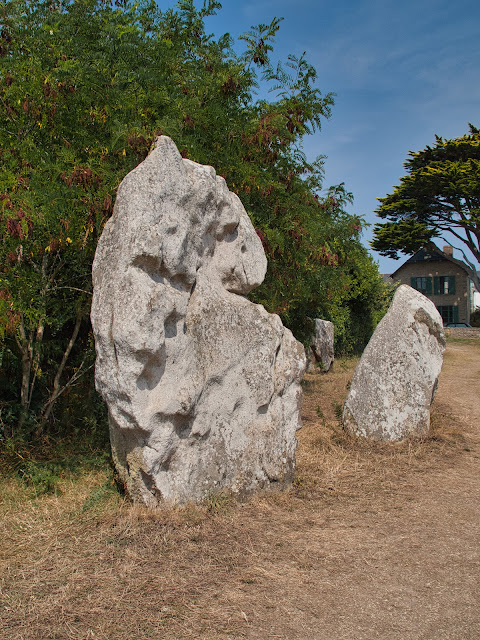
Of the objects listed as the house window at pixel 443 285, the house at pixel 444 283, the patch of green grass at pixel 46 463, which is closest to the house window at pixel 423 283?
the house at pixel 444 283

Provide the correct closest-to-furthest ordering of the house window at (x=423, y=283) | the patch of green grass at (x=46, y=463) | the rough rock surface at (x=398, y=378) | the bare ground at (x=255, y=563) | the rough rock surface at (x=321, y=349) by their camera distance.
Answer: the bare ground at (x=255, y=563)
the patch of green grass at (x=46, y=463)
the rough rock surface at (x=398, y=378)
the rough rock surface at (x=321, y=349)
the house window at (x=423, y=283)

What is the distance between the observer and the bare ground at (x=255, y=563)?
3.33m

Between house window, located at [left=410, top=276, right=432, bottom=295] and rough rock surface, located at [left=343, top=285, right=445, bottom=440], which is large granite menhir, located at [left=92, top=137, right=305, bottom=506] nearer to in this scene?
rough rock surface, located at [left=343, top=285, right=445, bottom=440]

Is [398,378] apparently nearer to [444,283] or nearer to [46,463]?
[46,463]

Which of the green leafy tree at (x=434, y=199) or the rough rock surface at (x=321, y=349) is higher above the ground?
the green leafy tree at (x=434, y=199)

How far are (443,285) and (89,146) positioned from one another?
1428 inches

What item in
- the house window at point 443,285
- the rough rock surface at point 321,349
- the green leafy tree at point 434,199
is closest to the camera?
the rough rock surface at point 321,349

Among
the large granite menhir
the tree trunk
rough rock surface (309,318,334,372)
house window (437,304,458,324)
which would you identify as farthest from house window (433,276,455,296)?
the tree trunk

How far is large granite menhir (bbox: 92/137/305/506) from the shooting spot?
176 inches

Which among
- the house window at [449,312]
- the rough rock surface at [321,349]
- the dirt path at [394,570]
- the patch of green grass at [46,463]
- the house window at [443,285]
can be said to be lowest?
the dirt path at [394,570]

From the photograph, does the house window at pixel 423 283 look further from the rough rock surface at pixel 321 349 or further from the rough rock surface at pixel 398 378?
the rough rock surface at pixel 398 378

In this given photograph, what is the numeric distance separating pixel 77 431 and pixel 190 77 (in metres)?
4.42

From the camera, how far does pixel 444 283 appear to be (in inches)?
1523

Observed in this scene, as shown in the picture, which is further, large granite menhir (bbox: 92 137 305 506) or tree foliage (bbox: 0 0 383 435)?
tree foliage (bbox: 0 0 383 435)
